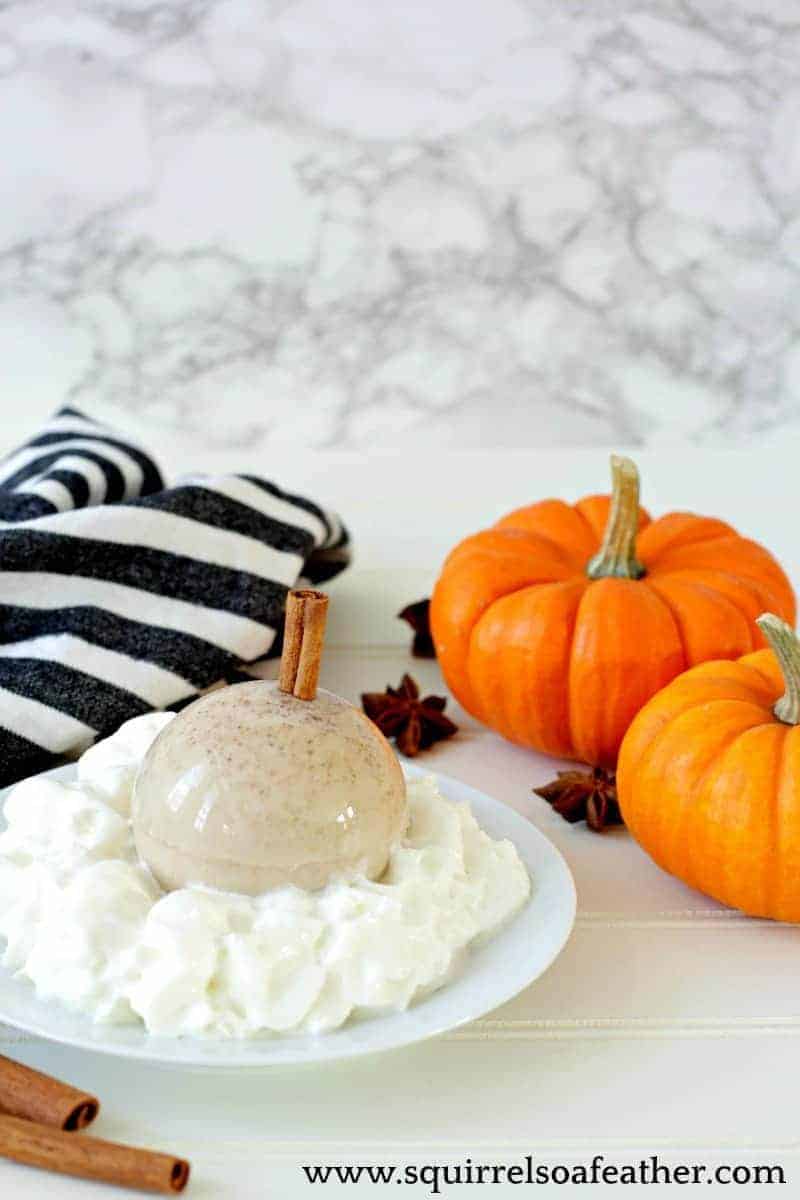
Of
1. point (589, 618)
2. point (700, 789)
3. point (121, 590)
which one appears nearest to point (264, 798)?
point (700, 789)

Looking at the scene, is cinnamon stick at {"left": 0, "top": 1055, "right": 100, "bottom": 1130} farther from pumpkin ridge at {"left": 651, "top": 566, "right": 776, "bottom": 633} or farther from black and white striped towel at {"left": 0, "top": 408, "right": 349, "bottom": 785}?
pumpkin ridge at {"left": 651, "top": 566, "right": 776, "bottom": 633}

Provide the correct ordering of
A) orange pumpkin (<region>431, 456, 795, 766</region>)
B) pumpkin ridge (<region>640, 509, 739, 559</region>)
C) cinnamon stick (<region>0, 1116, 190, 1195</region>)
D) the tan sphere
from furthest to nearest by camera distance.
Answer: pumpkin ridge (<region>640, 509, 739, 559</region>) < orange pumpkin (<region>431, 456, 795, 766</region>) < the tan sphere < cinnamon stick (<region>0, 1116, 190, 1195</region>)

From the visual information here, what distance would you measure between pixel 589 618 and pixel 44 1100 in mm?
620

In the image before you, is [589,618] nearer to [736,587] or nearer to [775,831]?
[736,587]

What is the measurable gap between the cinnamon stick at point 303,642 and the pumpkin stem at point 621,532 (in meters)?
0.41

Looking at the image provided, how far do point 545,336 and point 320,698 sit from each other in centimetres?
206

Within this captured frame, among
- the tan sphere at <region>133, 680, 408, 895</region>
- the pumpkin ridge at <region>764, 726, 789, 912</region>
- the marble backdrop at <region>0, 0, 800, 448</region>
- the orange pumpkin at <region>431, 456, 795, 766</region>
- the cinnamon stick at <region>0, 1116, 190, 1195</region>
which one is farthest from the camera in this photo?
the marble backdrop at <region>0, 0, 800, 448</region>

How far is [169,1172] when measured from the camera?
0.79 metres

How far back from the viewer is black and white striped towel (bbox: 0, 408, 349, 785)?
1.29 meters

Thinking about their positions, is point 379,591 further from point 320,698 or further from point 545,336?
point 545,336

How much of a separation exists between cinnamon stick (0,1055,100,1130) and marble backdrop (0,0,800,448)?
2.22m

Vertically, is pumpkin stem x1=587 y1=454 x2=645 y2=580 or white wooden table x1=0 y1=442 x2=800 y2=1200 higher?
pumpkin stem x1=587 y1=454 x2=645 y2=580

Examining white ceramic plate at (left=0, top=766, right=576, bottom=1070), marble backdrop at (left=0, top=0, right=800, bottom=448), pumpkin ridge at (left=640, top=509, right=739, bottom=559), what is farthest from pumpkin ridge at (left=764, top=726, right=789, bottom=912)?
marble backdrop at (left=0, top=0, right=800, bottom=448)

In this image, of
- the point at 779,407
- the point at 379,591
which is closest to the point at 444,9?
the point at 779,407
